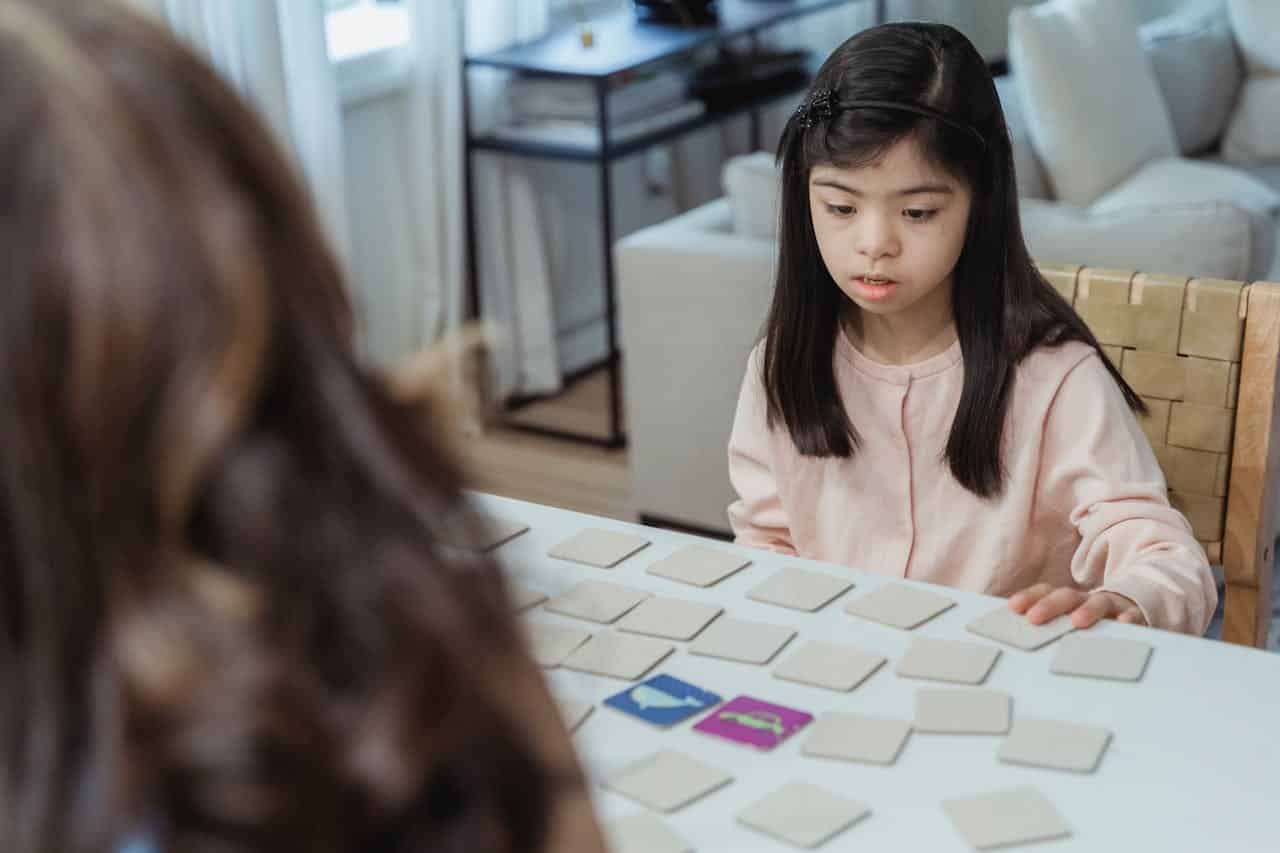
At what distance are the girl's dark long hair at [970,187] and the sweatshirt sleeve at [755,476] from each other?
8cm

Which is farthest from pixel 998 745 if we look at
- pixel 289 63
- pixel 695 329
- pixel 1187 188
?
pixel 1187 188

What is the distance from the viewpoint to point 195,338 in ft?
1.52

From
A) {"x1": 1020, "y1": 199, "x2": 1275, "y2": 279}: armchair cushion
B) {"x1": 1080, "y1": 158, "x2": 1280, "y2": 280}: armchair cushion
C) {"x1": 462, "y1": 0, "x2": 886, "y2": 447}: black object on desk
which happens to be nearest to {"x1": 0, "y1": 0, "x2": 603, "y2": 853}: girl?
{"x1": 1020, "y1": 199, "x2": 1275, "y2": 279}: armchair cushion

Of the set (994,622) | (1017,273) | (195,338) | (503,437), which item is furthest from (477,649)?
(503,437)

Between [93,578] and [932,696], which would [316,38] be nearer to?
[932,696]

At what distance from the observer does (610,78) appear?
134 inches

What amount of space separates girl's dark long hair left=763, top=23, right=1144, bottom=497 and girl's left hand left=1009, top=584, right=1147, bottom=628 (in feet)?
1.10

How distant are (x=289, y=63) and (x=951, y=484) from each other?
199cm

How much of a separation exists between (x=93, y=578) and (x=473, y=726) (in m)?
0.12

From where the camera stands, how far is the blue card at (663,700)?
1.14m

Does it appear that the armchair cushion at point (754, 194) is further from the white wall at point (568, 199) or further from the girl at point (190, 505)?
the girl at point (190, 505)

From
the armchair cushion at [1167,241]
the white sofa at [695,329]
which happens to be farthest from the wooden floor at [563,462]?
the armchair cushion at [1167,241]

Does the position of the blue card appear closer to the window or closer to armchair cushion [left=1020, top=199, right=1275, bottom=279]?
armchair cushion [left=1020, top=199, right=1275, bottom=279]

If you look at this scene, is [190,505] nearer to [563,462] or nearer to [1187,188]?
[563,462]
